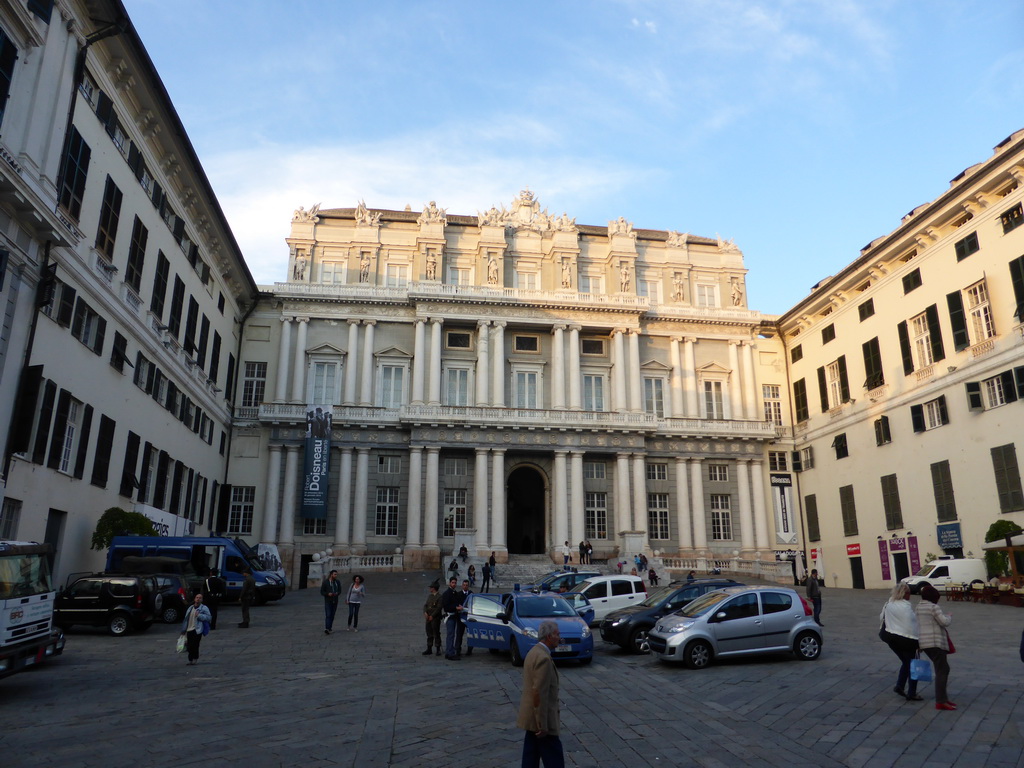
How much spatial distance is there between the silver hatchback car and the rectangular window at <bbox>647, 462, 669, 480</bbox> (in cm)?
3132

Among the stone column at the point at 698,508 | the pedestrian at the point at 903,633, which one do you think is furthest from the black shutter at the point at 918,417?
the pedestrian at the point at 903,633

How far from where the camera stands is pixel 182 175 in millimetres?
32125

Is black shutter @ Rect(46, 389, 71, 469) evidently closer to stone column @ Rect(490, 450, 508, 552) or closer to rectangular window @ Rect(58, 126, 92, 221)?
rectangular window @ Rect(58, 126, 92, 221)

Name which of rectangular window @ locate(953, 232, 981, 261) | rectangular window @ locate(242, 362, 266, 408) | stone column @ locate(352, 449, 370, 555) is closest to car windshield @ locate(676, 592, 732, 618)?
rectangular window @ locate(953, 232, 981, 261)

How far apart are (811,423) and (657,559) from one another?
13.7m

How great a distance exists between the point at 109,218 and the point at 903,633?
25333mm

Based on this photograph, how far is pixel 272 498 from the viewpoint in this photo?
143 feet

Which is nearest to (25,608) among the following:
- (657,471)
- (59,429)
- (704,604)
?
(59,429)

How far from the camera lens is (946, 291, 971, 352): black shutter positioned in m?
32.2

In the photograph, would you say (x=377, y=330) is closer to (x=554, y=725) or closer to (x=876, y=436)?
(x=876, y=436)

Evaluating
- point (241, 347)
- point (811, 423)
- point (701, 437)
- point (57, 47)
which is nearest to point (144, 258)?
point (57, 47)

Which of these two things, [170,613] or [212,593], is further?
[212,593]

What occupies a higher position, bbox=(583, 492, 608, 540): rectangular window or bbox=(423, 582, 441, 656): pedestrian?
bbox=(583, 492, 608, 540): rectangular window

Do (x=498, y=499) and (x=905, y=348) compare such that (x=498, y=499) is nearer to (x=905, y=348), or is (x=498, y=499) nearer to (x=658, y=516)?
(x=658, y=516)
